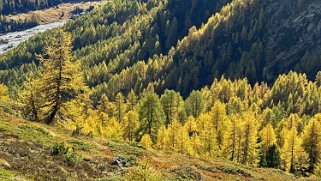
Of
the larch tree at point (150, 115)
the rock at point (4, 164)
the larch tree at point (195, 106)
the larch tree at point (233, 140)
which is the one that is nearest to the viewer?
the rock at point (4, 164)

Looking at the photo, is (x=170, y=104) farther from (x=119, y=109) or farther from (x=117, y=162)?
(x=117, y=162)

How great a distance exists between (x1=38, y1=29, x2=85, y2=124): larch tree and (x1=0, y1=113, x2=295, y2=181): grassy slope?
328 inches

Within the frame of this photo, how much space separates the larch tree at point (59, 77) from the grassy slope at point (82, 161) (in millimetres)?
8328

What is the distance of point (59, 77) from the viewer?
194 ft

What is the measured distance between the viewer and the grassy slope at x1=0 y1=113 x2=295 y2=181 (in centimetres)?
3163

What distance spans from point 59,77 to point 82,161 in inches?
912

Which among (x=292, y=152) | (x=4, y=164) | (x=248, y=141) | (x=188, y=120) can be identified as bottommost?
(x=292, y=152)

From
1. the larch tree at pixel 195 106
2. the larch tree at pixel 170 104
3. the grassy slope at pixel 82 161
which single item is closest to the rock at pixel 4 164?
the grassy slope at pixel 82 161

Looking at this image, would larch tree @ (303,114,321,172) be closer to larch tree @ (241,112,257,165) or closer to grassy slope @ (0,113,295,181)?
larch tree @ (241,112,257,165)

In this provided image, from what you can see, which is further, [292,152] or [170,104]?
[170,104]

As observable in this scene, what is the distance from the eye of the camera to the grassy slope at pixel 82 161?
104ft

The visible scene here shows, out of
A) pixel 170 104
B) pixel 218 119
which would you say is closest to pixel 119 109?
pixel 170 104

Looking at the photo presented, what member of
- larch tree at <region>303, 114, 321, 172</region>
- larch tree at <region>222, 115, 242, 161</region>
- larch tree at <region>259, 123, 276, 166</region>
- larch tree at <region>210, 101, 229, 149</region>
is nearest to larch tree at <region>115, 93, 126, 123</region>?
larch tree at <region>210, 101, 229, 149</region>

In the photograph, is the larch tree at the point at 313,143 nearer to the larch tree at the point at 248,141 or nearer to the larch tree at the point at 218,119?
the larch tree at the point at 248,141
